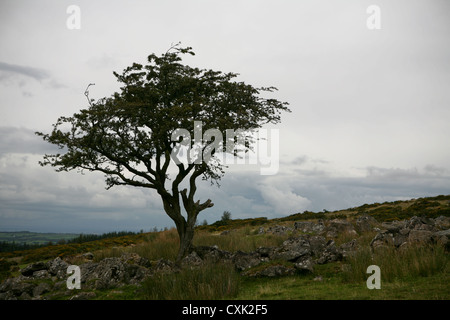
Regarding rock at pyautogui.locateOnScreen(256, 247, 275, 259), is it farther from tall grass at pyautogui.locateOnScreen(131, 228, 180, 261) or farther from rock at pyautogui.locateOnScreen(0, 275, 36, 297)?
rock at pyautogui.locateOnScreen(0, 275, 36, 297)

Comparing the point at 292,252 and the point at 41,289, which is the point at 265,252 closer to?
the point at 292,252

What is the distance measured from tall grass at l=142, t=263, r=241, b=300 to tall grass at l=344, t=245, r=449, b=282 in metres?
4.56

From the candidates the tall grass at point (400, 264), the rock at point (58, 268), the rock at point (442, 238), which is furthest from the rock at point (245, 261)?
the rock at point (58, 268)

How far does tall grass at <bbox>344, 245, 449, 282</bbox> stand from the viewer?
12.9 meters

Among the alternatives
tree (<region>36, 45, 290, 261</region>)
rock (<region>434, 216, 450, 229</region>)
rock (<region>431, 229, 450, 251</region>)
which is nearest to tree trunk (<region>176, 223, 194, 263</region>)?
tree (<region>36, 45, 290, 261</region>)

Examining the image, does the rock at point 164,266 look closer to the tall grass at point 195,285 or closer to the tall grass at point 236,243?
the tall grass at point 195,285

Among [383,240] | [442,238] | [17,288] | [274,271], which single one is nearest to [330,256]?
[383,240]

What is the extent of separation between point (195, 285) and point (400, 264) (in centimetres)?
789

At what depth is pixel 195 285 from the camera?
13.3m
